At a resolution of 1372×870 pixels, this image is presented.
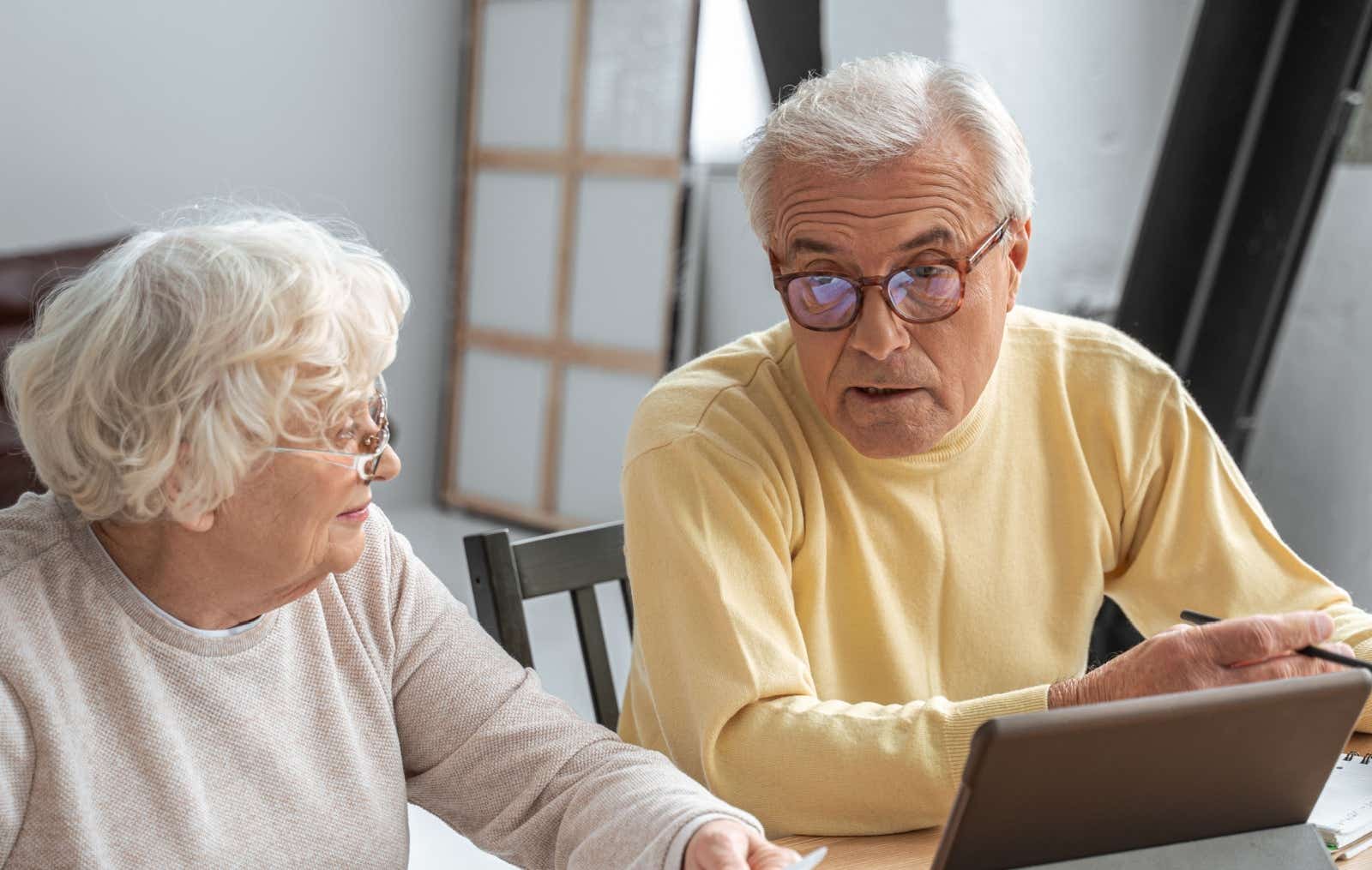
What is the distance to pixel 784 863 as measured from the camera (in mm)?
1092

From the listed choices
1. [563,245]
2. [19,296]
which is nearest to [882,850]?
[19,296]

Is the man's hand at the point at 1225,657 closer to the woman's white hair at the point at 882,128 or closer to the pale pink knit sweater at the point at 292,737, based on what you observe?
the pale pink knit sweater at the point at 292,737

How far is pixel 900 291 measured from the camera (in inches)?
54.9

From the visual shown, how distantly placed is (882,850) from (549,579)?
1.69 ft

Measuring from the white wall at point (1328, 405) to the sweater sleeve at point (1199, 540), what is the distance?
1224 mm

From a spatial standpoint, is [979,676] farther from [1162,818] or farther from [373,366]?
[373,366]

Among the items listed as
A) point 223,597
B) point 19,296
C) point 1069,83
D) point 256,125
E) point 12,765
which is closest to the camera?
point 12,765

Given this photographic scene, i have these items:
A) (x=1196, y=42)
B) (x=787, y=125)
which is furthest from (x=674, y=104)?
(x=787, y=125)

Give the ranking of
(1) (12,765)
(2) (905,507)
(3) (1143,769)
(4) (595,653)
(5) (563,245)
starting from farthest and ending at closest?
(5) (563,245), (4) (595,653), (2) (905,507), (1) (12,765), (3) (1143,769)

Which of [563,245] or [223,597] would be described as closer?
[223,597]

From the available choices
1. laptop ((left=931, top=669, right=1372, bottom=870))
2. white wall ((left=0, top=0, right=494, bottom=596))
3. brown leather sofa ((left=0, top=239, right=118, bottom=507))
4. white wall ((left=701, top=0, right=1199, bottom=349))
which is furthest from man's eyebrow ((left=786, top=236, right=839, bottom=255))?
white wall ((left=0, top=0, right=494, bottom=596))

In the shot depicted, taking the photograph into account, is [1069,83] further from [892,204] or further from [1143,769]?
[1143,769]

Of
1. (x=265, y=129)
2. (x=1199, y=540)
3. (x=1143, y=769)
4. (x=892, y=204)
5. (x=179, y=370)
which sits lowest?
(x=265, y=129)

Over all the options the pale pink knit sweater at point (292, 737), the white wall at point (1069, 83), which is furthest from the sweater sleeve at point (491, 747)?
the white wall at point (1069, 83)
